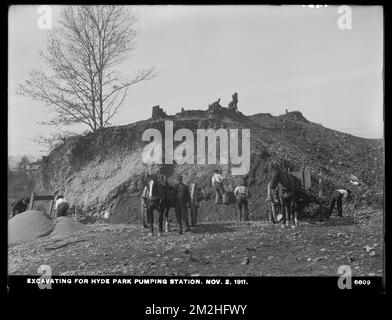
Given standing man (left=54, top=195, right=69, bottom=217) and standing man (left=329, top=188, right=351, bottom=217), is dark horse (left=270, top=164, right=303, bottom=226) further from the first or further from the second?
standing man (left=54, top=195, right=69, bottom=217)

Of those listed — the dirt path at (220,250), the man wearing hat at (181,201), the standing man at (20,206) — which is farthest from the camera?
the man wearing hat at (181,201)

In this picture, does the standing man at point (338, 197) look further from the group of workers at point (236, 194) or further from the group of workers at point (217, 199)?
the group of workers at point (236, 194)

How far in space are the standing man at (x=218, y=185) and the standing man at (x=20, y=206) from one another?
7.16 ft

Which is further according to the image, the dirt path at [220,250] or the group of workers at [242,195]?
the group of workers at [242,195]

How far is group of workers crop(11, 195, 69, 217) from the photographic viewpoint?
5636 millimetres

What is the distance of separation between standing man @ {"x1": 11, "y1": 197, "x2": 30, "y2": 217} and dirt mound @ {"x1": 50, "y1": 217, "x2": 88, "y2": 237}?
15.6 inches

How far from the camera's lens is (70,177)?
5.91m

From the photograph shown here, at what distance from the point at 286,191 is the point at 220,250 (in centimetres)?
103

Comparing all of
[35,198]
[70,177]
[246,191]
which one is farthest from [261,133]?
[35,198]

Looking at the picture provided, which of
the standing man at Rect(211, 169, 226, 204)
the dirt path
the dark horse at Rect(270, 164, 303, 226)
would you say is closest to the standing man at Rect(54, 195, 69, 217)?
the dirt path

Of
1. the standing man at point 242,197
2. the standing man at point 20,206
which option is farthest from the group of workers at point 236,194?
the standing man at point 20,206

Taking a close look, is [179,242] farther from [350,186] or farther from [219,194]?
[350,186]

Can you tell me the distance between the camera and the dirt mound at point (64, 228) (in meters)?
5.75

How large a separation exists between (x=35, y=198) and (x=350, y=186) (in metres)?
3.70
